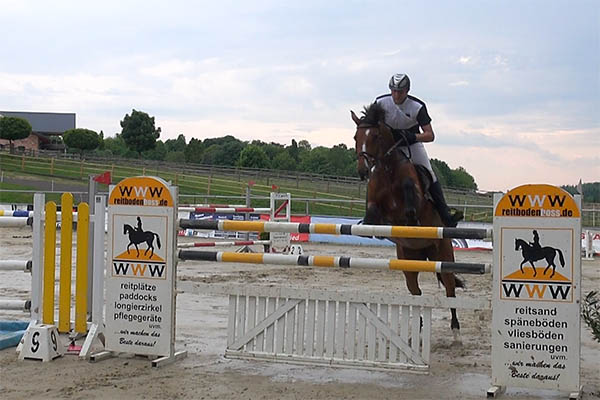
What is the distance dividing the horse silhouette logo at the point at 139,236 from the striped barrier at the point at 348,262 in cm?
22

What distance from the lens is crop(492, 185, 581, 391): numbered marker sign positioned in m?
4.54

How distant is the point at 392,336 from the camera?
507cm

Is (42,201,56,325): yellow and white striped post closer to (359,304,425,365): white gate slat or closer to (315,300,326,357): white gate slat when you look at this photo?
(315,300,326,357): white gate slat

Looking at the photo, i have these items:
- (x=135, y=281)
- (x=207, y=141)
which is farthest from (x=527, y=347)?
(x=207, y=141)

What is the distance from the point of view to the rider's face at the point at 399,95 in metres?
6.64

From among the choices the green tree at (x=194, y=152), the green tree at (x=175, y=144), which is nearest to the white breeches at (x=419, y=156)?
the green tree at (x=194, y=152)

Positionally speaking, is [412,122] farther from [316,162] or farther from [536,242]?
[316,162]

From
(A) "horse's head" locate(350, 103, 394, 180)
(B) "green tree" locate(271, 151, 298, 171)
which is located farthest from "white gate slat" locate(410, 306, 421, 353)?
(B) "green tree" locate(271, 151, 298, 171)

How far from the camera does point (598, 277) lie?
12.6m

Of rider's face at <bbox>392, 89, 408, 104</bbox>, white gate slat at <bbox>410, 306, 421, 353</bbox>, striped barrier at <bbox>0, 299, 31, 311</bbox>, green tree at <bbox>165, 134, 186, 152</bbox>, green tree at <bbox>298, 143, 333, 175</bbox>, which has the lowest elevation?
striped barrier at <bbox>0, 299, 31, 311</bbox>

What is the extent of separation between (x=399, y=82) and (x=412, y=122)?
390mm

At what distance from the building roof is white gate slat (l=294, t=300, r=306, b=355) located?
3242 inches

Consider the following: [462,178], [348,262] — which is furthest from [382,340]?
[462,178]

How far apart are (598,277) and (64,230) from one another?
31.9 ft
